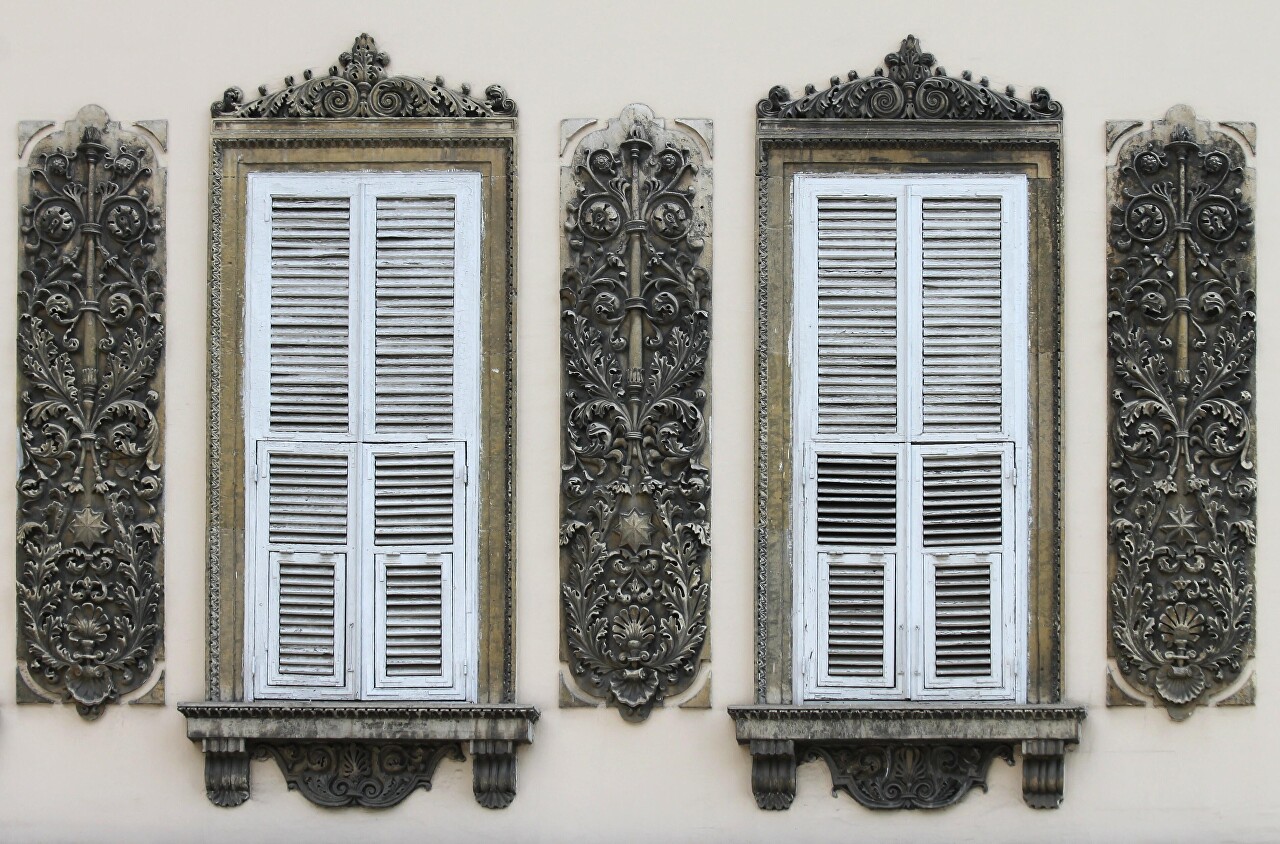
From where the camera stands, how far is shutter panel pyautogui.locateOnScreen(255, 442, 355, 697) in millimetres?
10562

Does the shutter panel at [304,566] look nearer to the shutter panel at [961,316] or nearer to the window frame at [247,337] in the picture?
the window frame at [247,337]

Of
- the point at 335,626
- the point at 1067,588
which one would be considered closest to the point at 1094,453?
the point at 1067,588

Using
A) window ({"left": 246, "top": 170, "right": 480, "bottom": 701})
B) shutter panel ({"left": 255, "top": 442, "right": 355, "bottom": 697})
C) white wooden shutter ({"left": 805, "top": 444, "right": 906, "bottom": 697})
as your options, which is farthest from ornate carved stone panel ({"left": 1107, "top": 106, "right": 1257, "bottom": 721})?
shutter panel ({"left": 255, "top": 442, "right": 355, "bottom": 697})

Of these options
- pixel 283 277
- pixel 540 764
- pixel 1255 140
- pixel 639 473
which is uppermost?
pixel 1255 140

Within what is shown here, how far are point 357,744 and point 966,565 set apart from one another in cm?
311

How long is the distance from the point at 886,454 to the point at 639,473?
48.2 inches

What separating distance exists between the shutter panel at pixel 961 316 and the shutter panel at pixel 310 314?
2884 millimetres

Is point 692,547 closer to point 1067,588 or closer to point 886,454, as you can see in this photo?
point 886,454

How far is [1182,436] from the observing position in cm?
1051

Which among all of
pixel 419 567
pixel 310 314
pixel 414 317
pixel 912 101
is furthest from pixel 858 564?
pixel 310 314

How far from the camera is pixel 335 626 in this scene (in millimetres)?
10578

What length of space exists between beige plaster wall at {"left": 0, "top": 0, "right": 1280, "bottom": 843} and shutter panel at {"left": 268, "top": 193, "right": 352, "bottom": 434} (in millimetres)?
390

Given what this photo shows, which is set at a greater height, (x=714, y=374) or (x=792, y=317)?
(x=792, y=317)

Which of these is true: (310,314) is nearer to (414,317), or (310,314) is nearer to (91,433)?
(414,317)
